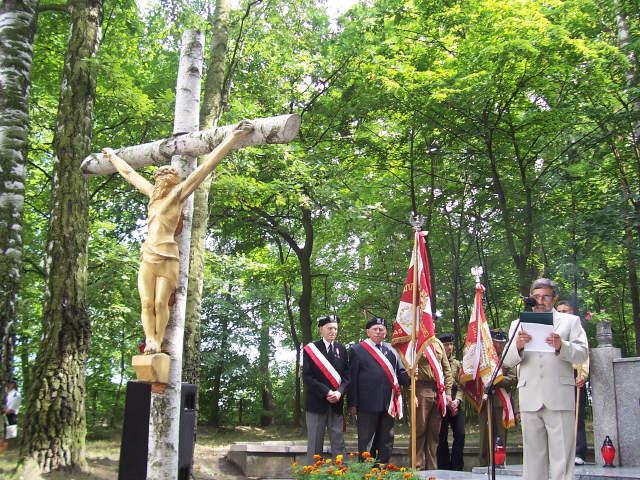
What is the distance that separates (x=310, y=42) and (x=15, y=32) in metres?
8.36

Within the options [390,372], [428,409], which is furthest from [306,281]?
[390,372]

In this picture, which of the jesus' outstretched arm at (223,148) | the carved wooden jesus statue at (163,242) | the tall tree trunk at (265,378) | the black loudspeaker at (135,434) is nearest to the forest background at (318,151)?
the black loudspeaker at (135,434)

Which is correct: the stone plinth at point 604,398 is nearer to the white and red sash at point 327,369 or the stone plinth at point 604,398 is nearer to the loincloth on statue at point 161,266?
the white and red sash at point 327,369

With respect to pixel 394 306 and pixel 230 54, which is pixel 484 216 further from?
pixel 230 54

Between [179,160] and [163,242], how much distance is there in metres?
0.69

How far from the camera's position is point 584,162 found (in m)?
12.0

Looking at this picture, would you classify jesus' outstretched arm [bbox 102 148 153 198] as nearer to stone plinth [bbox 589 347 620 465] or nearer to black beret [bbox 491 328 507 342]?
stone plinth [bbox 589 347 620 465]

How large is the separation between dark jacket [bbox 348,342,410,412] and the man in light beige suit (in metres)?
2.57

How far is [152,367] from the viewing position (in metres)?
3.66

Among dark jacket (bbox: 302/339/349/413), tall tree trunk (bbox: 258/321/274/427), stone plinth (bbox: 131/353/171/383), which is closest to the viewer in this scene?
stone plinth (bbox: 131/353/171/383)

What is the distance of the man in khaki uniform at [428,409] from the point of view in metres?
8.22

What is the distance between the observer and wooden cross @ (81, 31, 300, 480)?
3801mm

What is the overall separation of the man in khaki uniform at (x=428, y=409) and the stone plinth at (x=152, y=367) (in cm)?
500

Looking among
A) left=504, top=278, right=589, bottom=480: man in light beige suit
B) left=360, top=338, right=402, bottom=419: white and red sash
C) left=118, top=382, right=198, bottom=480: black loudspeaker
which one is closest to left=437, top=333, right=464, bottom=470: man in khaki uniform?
left=360, top=338, right=402, bottom=419: white and red sash
